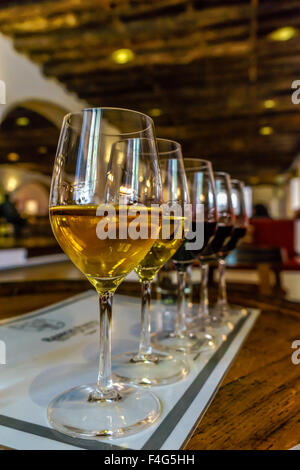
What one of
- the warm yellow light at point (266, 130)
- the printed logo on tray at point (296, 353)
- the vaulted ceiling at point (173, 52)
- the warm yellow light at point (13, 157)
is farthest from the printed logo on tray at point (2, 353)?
the warm yellow light at point (13, 157)

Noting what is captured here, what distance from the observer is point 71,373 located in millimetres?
408

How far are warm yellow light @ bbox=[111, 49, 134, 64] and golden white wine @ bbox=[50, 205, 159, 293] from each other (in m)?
3.69

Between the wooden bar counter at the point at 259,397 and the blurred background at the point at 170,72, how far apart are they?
1.22 metres

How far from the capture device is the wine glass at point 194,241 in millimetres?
526

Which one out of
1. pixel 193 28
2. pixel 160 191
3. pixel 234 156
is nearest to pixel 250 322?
pixel 160 191

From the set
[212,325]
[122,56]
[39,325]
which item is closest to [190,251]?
[212,325]

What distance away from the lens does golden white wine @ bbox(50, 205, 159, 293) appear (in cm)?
33

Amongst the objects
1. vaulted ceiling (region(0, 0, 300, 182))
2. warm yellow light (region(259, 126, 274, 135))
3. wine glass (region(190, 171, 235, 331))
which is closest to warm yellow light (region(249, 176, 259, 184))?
warm yellow light (region(259, 126, 274, 135))

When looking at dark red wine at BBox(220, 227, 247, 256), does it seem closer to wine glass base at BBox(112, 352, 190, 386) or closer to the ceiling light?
wine glass base at BBox(112, 352, 190, 386)

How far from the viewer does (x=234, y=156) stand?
32.2 ft

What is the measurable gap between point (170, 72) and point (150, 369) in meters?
4.14

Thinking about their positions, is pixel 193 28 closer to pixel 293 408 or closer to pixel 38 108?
pixel 38 108

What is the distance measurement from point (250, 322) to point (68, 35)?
3490 mm
